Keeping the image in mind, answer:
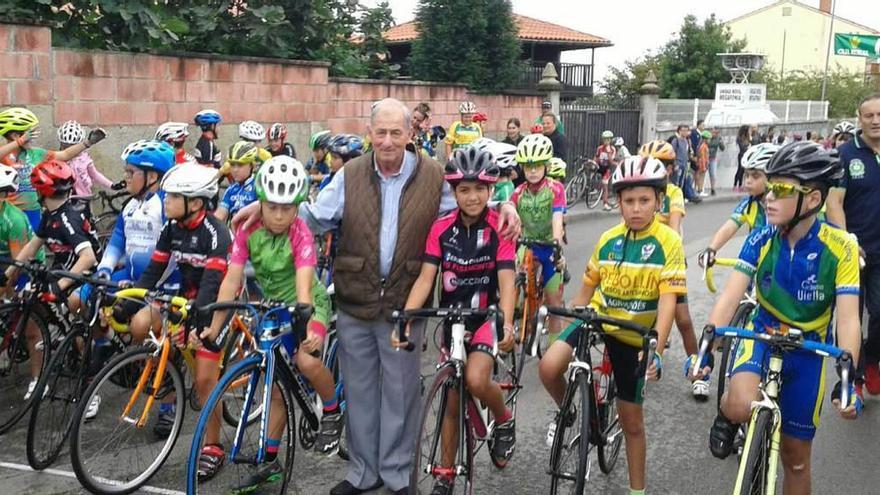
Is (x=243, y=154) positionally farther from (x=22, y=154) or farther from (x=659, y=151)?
(x=659, y=151)

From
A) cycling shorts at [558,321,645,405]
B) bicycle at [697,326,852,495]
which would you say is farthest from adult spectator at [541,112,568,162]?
bicycle at [697,326,852,495]

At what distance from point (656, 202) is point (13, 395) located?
4.83 metres

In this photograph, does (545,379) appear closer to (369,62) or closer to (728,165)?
(369,62)

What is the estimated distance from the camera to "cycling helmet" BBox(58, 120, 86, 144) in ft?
30.2

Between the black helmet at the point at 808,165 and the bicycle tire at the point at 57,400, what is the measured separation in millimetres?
4267

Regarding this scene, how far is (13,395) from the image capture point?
6512 millimetres

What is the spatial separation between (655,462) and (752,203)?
7.65 ft

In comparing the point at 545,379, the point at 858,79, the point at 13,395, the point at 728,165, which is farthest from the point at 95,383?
the point at 858,79

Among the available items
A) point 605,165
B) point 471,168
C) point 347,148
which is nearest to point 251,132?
point 347,148

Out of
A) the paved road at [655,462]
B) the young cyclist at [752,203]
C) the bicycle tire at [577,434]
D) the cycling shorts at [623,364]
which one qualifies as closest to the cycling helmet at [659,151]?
the young cyclist at [752,203]

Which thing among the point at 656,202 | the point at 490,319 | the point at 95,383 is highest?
the point at 656,202

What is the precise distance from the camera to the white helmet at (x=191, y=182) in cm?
537

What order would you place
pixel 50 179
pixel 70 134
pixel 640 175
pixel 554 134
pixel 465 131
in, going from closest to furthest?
pixel 640 175 < pixel 50 179 < pixel 70 134 < pixel 465 131 < pixel 554 134

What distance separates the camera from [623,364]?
4.83 m
